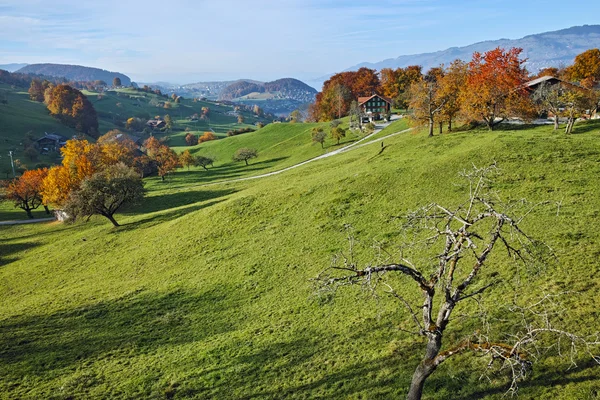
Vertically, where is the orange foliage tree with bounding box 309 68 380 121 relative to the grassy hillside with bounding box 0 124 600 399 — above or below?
above

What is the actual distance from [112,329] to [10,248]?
36.4 metres

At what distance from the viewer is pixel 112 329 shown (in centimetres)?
2248

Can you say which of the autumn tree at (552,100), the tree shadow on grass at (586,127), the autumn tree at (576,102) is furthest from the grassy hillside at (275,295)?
the autumn tree at (552,100)

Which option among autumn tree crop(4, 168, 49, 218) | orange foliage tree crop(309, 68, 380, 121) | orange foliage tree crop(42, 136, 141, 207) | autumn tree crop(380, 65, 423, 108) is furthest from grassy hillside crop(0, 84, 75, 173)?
autumn tree crop(380, 65, 423, 108)

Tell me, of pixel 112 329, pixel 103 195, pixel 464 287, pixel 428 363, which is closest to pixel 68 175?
pixel 103 195

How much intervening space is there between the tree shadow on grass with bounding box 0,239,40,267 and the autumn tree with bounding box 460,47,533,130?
60887 mm

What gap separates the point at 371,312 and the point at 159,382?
10975 millimetres

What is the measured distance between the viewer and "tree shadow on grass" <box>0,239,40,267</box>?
1699 inches

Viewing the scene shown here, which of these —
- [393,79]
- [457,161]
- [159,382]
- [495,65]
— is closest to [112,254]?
[159,382]

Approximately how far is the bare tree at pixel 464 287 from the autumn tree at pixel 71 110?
184693mm

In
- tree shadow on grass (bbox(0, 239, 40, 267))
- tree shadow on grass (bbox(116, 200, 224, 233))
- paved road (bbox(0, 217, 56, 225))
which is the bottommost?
tree shadow on grass (bbox(0, 239, 40, 267))

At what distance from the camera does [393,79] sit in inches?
4717

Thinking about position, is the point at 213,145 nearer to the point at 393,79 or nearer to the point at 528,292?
the point at 393,79

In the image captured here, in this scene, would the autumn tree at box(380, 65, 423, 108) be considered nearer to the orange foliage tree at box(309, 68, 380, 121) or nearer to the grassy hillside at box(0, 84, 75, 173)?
the orange foliage tree at box(309, 68, 380, 121)
